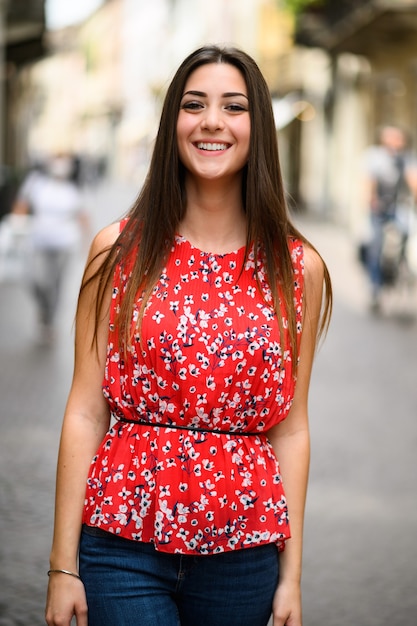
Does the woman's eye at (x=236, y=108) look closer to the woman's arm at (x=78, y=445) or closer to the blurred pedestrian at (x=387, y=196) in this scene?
the woman's arm at (x=78, y=445)

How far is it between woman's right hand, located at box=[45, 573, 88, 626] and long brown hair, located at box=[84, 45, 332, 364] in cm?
52

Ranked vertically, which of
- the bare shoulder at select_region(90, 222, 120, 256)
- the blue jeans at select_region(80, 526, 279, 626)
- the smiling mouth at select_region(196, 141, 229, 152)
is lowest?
the blue jeans at select_region(80, 526, 279, 626)

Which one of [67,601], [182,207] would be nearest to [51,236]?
[182,207]

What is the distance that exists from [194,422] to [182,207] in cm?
47

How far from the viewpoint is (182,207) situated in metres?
2.75

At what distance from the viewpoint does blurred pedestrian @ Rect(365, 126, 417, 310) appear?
14883mm

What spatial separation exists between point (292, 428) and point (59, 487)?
508mm

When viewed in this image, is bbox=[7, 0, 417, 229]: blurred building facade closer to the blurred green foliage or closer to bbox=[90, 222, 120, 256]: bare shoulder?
the blurred green foliage

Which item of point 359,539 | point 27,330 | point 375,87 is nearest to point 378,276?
point 27,330

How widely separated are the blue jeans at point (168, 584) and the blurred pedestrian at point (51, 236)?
31.6 ft

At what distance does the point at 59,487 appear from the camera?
2.66m

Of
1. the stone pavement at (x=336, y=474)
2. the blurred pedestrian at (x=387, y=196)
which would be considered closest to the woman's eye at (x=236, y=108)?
the stone pavement at (x=336, y=474)

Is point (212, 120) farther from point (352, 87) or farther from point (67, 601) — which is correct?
point (352, 87)

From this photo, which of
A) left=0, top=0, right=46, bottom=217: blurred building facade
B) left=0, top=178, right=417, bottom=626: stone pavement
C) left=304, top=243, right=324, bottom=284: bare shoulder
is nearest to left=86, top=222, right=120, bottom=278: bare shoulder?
left=304, top=243, right=324, bottom=284: bare shoulder
